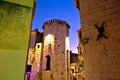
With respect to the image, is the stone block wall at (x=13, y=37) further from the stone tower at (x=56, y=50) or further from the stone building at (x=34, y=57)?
the stone building at (x=34, y=57)

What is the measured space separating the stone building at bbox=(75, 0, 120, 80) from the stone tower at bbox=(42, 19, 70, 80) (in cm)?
1468

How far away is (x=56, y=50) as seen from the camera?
1842 cm

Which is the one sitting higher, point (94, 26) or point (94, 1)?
point (94, 1)

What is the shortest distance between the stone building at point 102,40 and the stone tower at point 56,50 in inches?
578

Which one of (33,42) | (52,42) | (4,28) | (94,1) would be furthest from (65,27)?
(4,28)

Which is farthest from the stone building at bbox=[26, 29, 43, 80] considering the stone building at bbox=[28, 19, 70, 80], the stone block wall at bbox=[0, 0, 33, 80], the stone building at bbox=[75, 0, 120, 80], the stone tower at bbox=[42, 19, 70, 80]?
the stone block wall at bbox=[0, 0, 33, 80]

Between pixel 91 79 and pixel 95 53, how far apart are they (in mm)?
704

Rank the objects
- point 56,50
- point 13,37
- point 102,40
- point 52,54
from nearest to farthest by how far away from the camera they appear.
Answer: point 13,37 → point 102,40 → point 52,54 → point 56,50

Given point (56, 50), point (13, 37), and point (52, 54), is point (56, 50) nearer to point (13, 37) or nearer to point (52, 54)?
point (52, 54)

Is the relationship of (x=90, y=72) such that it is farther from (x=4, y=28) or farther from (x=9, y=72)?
(x=4, y=28)

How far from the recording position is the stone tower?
57.8ft

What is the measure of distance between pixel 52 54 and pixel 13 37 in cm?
1603

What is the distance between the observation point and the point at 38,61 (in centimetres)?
1934

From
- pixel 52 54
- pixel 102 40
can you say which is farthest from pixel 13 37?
pixel 52 54
